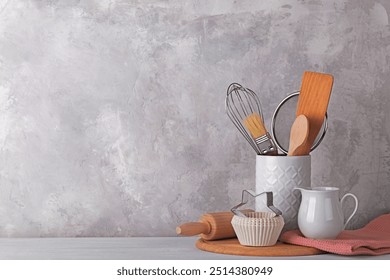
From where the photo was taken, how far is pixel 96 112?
1.58 metres

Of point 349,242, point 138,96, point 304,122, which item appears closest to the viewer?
point 349,242

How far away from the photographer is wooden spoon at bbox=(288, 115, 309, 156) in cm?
Result: 141

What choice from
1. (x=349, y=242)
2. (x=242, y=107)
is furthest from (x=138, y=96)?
(x=349, y=242)

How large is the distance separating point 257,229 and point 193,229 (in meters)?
0.14

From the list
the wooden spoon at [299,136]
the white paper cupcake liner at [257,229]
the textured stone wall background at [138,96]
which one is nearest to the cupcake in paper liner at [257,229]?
the white paper cupcake liner at [257,229]

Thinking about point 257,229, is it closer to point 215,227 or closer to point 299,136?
point 215,227

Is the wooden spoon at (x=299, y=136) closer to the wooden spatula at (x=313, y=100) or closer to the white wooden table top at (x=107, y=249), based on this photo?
the wooden spatula at (x=313, y=100)

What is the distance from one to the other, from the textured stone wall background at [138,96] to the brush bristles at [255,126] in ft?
0.44

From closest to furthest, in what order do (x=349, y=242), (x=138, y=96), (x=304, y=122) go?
(x=349, y=242) → (x=304, y=122) → (x=138, y=96)

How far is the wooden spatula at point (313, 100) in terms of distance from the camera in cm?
144

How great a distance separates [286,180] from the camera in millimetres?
1413

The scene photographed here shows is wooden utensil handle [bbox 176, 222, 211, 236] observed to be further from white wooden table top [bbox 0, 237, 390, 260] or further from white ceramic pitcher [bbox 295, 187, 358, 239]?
white ceramic pitcher [bbox 295, 187, 358, 239]

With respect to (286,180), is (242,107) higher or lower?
higher

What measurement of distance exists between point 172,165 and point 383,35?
0.62 metres
